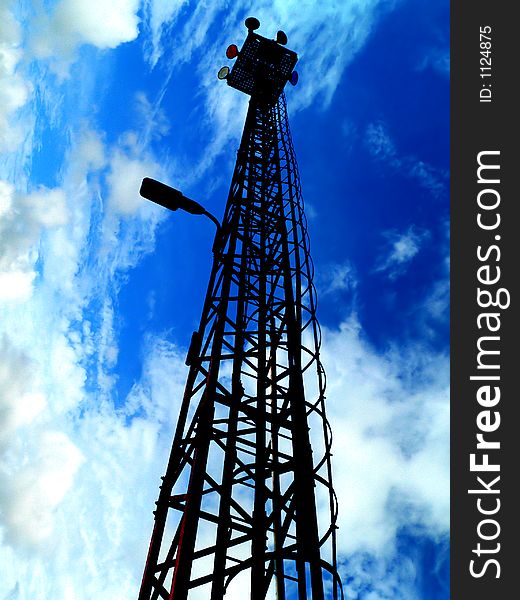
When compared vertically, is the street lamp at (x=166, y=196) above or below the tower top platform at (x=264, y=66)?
below

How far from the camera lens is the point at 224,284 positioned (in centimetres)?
797

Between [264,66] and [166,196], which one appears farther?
[264,66]

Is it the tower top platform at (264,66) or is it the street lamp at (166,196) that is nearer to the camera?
the street lamp at (166,196)

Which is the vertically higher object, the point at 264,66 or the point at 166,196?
the point at 264,66

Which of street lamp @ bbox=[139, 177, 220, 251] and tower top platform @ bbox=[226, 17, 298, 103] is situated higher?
tower top platform @ bbox=[226, 17, 298, 103]

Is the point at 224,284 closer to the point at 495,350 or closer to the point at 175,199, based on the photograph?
the point at 175,199

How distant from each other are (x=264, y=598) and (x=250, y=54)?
46.1 ft

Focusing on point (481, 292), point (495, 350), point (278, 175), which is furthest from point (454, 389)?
point (278, 175)

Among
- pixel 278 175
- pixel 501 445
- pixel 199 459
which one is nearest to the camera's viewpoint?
pixel 199 459

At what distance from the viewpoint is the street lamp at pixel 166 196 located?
255 inches

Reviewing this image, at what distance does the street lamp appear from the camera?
6.47 metres

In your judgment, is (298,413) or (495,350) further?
(495,350)

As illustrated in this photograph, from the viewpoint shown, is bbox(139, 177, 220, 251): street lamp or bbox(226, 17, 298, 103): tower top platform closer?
bbox(139, 177, 220, 251): street lamp

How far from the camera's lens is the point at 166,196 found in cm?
666
